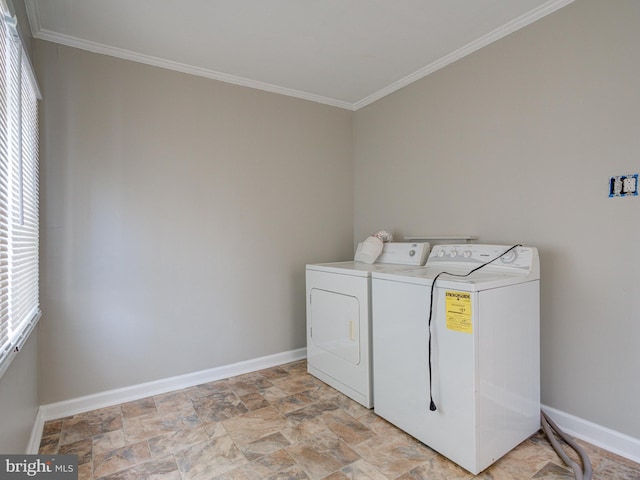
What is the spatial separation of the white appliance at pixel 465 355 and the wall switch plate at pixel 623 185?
48 cm

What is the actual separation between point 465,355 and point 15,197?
2141mm

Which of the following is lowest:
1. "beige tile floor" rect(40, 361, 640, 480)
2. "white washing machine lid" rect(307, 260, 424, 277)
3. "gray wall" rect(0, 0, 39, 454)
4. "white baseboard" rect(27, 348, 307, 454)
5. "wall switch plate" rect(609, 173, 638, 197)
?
"beige tile floor" rect(40, 361, 640, 480)

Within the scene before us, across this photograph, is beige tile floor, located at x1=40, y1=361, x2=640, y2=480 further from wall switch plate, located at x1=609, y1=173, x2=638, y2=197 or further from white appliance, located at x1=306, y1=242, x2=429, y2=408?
wall switch plate, located at x1=609, y1=173, x2=638, y2=197

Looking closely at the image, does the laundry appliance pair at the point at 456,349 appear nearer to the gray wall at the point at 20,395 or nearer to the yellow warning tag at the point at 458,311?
the yellow warning tag at the point at 458,311

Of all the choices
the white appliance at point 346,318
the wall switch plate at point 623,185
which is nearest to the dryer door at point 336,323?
the white appliance at point 346,318

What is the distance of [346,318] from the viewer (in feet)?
7.80

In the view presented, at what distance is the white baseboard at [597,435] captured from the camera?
1682 mm

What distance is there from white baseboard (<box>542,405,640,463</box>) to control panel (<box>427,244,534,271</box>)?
2.89ft

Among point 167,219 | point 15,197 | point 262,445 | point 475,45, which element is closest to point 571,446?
point 262,445

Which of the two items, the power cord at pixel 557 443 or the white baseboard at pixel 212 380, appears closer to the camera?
the power cord at pixel 557 443

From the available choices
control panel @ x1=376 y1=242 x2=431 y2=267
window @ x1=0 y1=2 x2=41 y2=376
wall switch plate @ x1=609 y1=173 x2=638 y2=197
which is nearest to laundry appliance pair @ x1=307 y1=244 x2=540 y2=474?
control panel @ x1=376 y1=242 x2=431 y2=267

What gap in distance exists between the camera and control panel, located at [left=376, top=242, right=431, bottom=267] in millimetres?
2510

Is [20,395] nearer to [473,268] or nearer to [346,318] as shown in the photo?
[346,318]

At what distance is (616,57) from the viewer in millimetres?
1731
